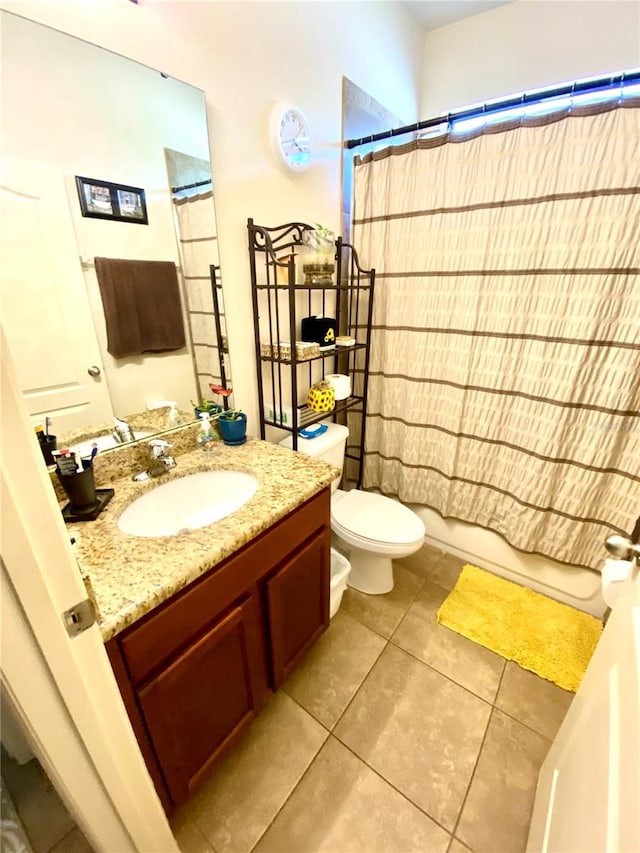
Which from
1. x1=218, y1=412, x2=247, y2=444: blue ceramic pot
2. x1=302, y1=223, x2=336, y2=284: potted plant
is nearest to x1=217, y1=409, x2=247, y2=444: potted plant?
x1=218, y1=412, x2=247, y2=444: blue ceramic pot

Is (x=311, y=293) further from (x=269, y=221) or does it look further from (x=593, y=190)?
(x=593, y=190)

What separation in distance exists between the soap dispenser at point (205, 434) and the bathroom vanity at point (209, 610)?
3.1 inches

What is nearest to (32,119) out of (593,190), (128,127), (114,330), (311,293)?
(128,127)

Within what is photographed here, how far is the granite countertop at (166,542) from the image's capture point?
0.70 meters

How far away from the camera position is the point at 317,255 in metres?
1.50

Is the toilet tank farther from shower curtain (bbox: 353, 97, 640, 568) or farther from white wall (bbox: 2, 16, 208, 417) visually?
white wall (bbox: 2, 16, 208, 417)

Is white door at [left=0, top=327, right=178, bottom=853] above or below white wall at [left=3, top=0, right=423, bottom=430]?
below

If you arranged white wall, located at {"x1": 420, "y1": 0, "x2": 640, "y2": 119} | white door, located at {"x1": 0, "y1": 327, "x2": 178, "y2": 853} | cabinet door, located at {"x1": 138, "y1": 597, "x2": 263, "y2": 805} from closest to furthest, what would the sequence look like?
white door, located at {"x1": 0, "y1": 327, "x2": 178, "y2": 853} < cabinet door, located at {"x1": 138, "y1": 597, "x2": 263, "y2": 805} < white wall, located at {"x1": 420, "y1": 0, "x2": 640, "y2": 119}

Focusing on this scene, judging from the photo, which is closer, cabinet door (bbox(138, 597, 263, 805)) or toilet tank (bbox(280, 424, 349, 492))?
cabinet door (bbox(138, 597, 263, 805))

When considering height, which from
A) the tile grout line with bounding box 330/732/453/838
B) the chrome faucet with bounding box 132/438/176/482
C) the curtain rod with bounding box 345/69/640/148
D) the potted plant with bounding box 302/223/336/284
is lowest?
the tile grout line with bounding box 330/732/453/838

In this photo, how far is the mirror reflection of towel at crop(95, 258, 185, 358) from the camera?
40.3 inches

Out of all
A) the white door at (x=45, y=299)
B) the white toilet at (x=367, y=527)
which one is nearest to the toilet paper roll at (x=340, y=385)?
the white toilet at (x=367, y=527)

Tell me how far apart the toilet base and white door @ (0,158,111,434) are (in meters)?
1.32

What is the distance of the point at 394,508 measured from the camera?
1.69m
